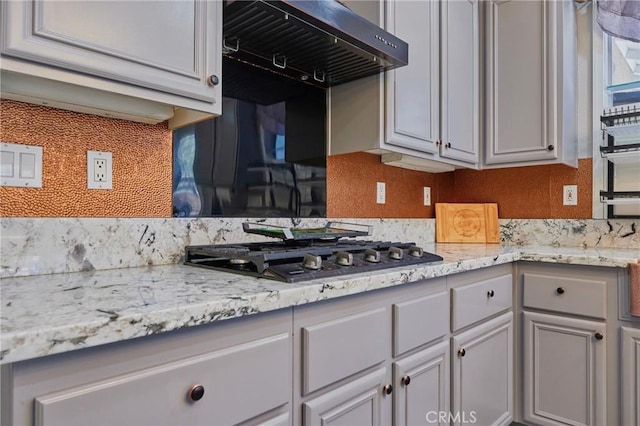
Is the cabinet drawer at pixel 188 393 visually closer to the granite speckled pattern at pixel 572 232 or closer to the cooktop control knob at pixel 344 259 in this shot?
the cooktop control knob at pixel 344 259

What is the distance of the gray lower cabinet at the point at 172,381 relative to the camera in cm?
60

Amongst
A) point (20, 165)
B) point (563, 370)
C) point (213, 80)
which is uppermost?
point (213, 80)

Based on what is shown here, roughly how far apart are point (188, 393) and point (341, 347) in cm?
42

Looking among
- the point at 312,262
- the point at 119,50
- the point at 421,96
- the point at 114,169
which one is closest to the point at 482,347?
the point at 312,262

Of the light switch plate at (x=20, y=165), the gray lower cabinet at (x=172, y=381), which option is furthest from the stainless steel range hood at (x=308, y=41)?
the gray lower cabinet at (x=172, y=381)

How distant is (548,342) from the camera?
72.3 inches

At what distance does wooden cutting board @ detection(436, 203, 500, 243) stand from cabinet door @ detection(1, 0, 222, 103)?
1776 millimetres

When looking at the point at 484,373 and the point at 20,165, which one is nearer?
the point at 20,165

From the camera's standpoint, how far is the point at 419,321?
131cm

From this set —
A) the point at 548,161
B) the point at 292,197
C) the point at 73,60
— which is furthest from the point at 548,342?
the point at 73,60

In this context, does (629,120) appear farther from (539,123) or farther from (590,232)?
(590,232)

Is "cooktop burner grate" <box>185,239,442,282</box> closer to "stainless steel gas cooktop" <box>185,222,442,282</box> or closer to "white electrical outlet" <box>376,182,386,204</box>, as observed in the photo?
"stainless steel gas cooktop" <box>185,222,442,282</box>

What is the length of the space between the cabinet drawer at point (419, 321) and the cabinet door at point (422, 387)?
45 millimetres

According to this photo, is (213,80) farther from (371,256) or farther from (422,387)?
(422,387)
